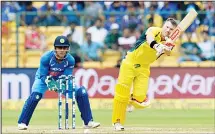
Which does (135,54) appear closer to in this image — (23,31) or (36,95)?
(36,95)

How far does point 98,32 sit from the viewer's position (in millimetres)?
20359

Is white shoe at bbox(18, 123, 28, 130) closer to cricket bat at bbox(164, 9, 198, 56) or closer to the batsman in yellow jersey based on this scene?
the batsman in yellow jersey

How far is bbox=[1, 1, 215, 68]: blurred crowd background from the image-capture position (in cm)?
2025

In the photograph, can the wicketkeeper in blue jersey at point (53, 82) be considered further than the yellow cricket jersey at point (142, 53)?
No

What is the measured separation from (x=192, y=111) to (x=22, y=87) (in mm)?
4546

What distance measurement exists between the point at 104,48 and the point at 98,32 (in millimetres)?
467

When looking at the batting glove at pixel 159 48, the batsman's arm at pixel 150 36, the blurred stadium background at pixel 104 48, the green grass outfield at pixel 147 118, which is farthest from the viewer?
the blurred stadium background at pixel 104 48

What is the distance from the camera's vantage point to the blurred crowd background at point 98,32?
66.4 feet

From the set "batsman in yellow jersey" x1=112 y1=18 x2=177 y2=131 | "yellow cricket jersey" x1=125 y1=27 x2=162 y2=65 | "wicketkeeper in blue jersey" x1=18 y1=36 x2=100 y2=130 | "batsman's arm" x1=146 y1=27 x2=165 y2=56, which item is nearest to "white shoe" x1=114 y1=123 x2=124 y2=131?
"batsman in yellow jersey" x1=112 y1=18 x2=177 y2=131

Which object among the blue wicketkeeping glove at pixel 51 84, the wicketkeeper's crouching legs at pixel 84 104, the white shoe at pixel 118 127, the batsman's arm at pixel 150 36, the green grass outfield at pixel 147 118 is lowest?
the green grass outfield at pixel 147 118

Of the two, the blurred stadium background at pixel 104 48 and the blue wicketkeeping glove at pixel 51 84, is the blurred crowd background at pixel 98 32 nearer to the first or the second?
the blurred stadium background at pixel 104 48

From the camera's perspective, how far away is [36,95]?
38.5ft

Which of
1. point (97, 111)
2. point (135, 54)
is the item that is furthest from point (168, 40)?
point (97, 111)

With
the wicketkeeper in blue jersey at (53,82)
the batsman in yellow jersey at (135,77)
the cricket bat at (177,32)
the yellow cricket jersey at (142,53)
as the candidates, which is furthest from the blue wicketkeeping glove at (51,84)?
the cricket bat at (177,32)
